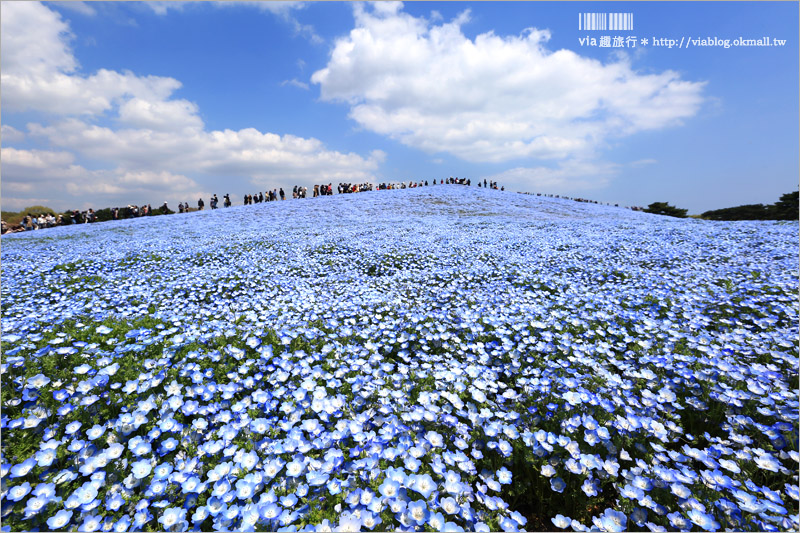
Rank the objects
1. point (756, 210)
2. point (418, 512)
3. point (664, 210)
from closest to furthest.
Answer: point (418, 512), point (756, 210), point (664, 210)

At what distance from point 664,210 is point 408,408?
50404mm

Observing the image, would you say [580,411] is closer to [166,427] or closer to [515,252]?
[166,427]

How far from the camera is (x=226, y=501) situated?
2.25 m

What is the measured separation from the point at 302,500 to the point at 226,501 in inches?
19.6

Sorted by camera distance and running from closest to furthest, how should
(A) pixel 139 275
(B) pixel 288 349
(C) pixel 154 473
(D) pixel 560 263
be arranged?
(C) pixel 154 473, (B) pixel 288 349, (A) pixel 139 275, (D) pixel 560 263

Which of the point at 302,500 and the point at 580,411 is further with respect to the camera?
the point at 580,411

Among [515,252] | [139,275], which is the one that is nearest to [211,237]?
[139,275]

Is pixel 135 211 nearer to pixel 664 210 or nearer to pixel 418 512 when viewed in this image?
pixel 418 512

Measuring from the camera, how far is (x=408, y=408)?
329 cm

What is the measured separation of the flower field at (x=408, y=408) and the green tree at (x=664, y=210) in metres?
41.1

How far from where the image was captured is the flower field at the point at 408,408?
2295 millimetres

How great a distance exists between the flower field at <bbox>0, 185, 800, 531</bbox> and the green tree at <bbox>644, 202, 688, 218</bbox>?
4107cm

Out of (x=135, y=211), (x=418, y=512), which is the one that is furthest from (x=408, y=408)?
(x=135, y=211)

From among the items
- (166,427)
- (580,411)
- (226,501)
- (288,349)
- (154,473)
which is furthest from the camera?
(288,349)
